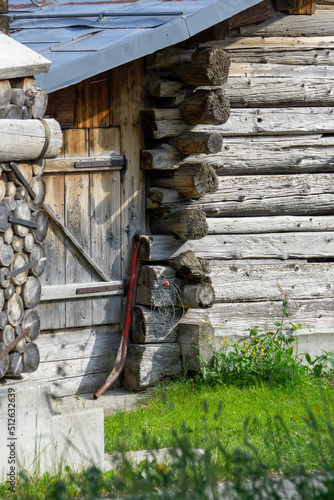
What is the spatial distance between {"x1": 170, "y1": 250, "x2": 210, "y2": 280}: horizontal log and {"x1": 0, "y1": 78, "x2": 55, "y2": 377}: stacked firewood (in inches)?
80.3

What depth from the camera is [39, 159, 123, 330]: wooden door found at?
6.11m

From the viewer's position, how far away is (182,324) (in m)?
6.64

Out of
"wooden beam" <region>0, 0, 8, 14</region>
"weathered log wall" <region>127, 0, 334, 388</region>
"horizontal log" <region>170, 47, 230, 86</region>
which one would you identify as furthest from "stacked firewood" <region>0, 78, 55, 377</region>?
"weathered log wall" <region>127, 0, 334, 388</region>

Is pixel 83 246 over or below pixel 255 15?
below

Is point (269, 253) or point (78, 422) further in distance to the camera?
point (269, 253)

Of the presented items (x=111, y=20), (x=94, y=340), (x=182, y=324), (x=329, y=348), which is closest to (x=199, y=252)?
(x=182, y=324)

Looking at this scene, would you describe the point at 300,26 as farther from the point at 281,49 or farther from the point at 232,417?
the point at 232,417

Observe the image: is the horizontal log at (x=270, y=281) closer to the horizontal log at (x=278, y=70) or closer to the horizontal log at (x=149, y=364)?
the horizontal log at (x=149, y=364)

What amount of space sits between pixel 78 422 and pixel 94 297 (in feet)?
6.64

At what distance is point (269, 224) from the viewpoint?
7.04 meters

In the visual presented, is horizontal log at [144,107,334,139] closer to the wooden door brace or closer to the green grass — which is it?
the wooden door brace

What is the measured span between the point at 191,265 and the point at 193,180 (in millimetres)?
736

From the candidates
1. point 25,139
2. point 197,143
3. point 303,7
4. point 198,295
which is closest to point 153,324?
point 198,295

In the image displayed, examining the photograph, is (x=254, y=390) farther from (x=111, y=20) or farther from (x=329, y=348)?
(x=111, y=20)
